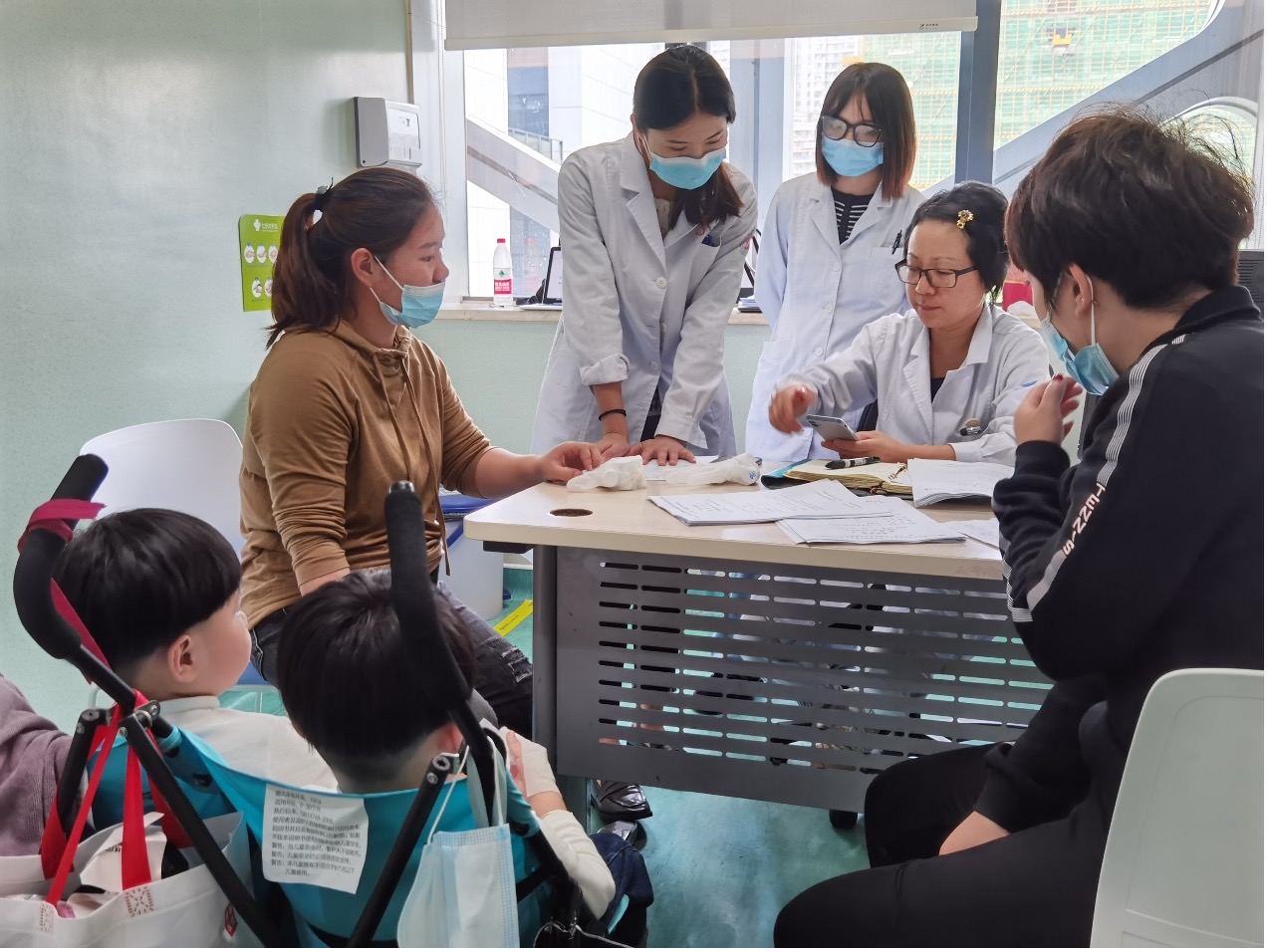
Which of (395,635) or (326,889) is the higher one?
(395,635)

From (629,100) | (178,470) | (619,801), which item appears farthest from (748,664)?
(629,100)

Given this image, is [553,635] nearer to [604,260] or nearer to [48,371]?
[604,260]

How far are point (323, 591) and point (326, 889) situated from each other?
254 millimetres

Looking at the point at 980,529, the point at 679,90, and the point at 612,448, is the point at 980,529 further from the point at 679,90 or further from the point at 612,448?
the point at 679,90

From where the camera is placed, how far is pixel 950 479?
1646mm

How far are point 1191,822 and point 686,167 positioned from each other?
170cm

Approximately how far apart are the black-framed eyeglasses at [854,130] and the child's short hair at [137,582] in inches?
82.3

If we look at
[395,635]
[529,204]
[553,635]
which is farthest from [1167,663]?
[529,204]

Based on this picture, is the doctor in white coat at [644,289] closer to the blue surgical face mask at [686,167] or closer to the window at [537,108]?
the blue surgical face mask at [686,167]

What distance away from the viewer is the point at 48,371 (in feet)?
6.70

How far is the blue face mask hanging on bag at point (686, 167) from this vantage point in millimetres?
2148

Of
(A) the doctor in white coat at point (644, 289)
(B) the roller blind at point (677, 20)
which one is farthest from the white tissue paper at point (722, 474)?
(B) the roller blind at point (677, 20)

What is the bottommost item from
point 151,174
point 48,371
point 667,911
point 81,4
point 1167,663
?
point 667,911

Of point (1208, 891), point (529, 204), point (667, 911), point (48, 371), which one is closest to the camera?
point (1208, 891)
